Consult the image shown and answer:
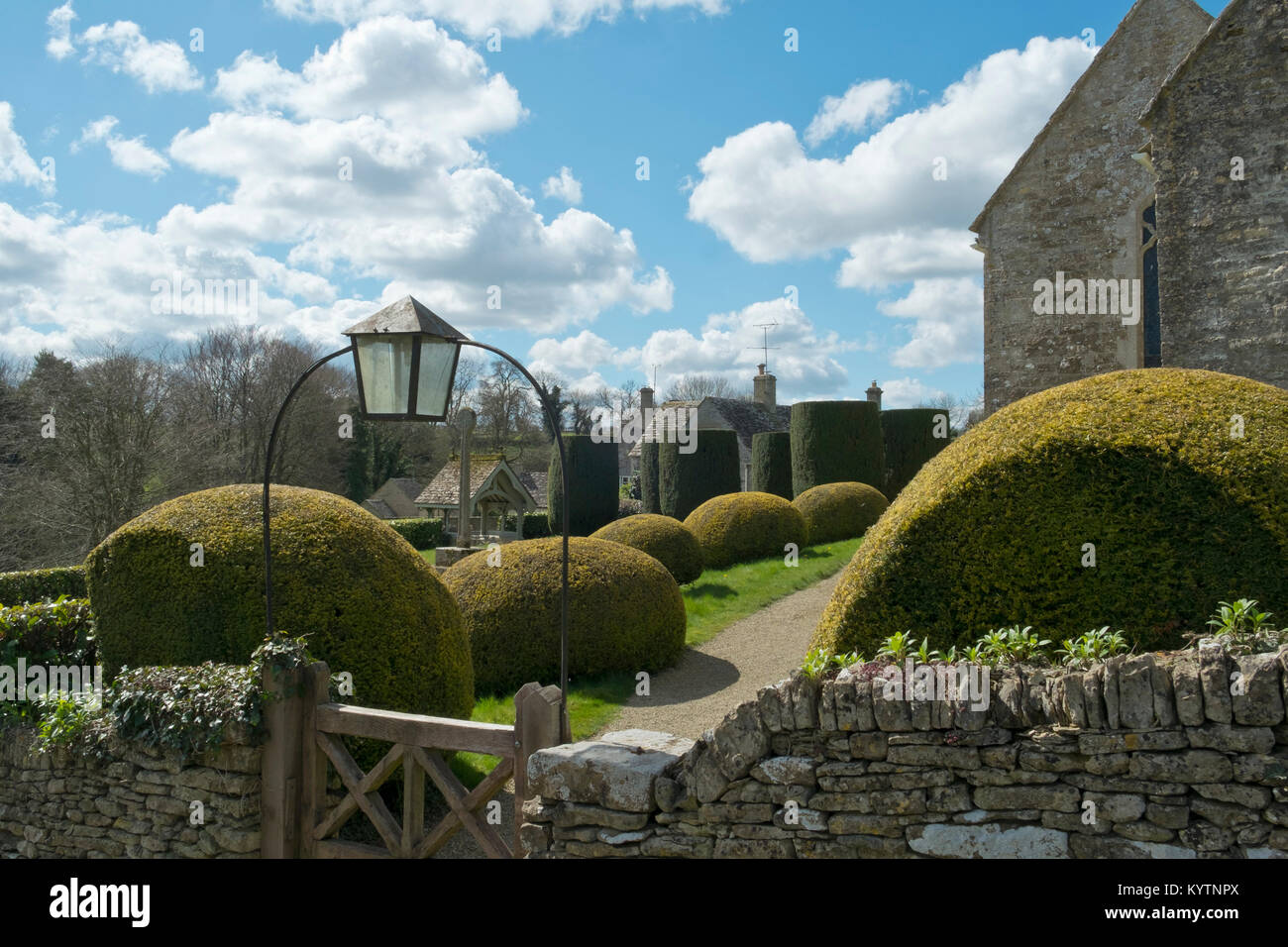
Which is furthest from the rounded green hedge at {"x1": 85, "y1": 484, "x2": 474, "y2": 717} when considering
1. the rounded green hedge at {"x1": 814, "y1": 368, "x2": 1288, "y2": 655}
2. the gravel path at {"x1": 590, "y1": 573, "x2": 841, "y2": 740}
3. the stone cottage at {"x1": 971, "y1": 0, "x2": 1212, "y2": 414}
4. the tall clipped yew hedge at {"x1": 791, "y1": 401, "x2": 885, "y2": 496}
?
the tall clipped yew hedge at {"x1": 791, "y1": 401, "x2": 885, "y2": 496}

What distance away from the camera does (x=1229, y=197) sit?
8.22 metres

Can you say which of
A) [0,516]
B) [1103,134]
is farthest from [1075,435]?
[0,516]

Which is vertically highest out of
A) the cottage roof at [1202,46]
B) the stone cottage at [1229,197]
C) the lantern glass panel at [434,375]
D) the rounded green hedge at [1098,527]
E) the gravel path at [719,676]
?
the cottage roof at [1202,46]

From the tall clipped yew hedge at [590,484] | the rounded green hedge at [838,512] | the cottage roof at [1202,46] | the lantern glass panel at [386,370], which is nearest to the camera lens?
the lantern glass panel at [386,370]

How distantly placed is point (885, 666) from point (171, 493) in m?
23.6

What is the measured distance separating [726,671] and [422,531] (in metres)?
21.2

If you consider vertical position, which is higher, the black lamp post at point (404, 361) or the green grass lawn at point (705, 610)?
the black lamp post at point (404, 361)

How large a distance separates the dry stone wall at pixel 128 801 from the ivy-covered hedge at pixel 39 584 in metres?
8.51

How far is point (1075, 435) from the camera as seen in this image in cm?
449

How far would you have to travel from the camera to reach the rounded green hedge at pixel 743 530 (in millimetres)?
17312

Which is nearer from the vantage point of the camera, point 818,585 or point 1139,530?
point 1139,530

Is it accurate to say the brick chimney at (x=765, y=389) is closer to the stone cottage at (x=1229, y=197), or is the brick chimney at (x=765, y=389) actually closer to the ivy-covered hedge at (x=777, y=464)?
the ivy-covered hedge at (x=777, y=464)

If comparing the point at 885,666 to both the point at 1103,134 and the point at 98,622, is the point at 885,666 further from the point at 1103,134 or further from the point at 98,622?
the point at 1103,134

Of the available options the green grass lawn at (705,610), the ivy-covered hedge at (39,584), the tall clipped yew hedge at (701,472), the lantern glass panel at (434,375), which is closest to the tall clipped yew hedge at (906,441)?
the tall clipped yew hedge at (701,472)
